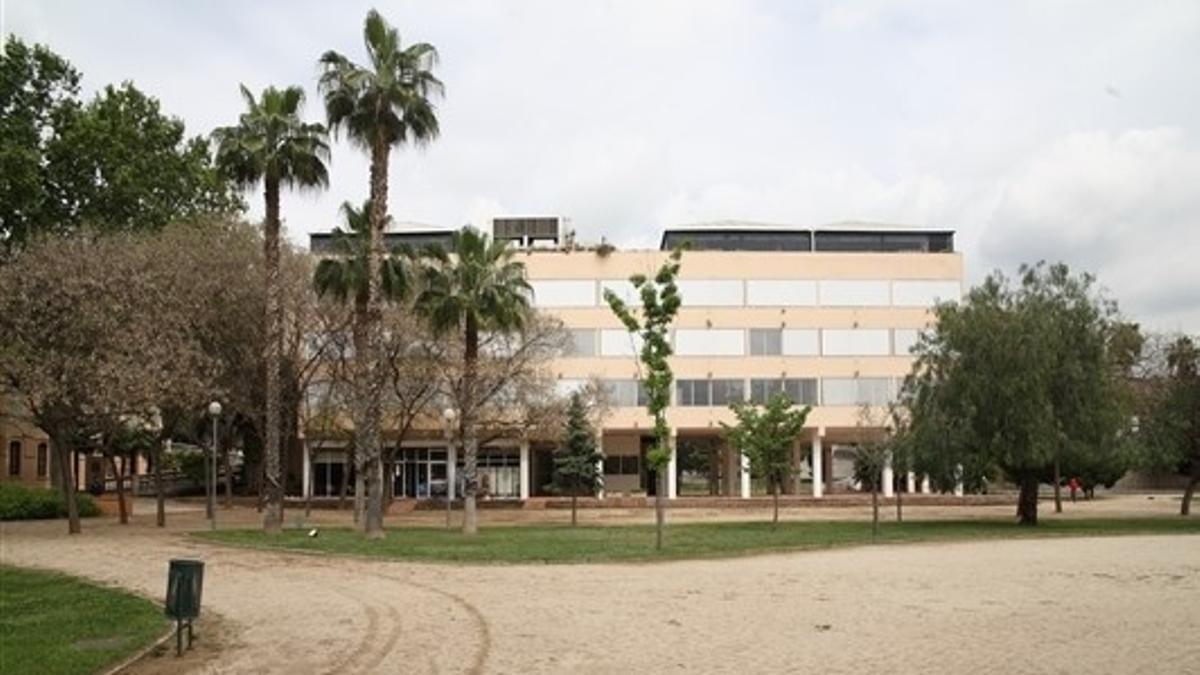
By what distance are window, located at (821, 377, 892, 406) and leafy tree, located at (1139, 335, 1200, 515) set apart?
18900mm

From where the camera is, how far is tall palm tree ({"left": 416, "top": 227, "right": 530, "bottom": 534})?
1444 inches

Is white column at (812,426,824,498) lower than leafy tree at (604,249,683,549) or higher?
lower

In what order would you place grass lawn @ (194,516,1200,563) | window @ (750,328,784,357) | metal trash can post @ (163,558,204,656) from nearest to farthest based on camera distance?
metal trash can post @ (163,558,204,656), grass lawn @ (194,516,1200,563), window @ (750,328,784,357)

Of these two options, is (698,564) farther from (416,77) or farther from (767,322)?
(767,322)

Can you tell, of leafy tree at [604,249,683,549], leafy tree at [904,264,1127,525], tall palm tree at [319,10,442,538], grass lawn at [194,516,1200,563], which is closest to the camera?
grass lawn at [194,516,1200,563]

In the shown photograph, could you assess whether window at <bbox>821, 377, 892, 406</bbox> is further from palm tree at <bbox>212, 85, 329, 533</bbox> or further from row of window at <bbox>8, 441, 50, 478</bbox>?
row of window at <bbox>8, 441, 50, 478</bbox>

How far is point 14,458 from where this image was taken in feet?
197

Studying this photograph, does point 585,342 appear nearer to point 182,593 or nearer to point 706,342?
point 706,342

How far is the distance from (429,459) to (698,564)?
4508 cm

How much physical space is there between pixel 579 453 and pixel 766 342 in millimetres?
16418

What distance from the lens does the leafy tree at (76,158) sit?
45.3 meters

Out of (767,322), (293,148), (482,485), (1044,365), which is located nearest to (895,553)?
(1044,365)

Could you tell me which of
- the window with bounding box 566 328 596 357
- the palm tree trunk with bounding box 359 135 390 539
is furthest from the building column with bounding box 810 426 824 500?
the palm tree trunk with bounding box 359 135 390 539

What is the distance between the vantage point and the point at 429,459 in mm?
68750
